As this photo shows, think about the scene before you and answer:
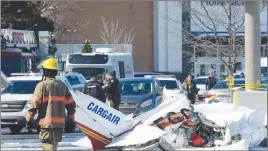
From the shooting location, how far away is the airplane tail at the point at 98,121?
14398 millimetres

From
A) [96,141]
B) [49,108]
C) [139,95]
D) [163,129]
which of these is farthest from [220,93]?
[49,108]

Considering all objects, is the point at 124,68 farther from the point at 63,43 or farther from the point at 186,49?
the point at 63,43

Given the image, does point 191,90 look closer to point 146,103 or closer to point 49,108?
point 146,103

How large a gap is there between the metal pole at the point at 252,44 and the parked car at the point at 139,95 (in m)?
6.06

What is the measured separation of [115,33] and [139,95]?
39.3 metres

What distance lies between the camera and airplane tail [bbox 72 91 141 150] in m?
14.4

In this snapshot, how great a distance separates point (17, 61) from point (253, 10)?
828 inches

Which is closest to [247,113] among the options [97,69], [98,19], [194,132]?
[194,132]

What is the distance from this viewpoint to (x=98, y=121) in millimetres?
14430

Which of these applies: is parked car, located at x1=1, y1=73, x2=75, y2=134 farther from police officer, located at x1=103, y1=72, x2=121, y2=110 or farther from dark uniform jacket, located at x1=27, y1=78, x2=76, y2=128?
dark uniform jacket, located at x1=27, y1=78, x2=76, y2=128

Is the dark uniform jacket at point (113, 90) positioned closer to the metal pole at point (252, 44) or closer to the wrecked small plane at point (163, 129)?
the metal pole at point (252, 44)

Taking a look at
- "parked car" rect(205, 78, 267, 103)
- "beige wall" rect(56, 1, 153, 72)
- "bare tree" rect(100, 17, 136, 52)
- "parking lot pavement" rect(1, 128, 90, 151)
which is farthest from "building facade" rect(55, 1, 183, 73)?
"parking lot pavement" rect(1, 128, 90, 151)

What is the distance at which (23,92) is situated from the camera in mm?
21062

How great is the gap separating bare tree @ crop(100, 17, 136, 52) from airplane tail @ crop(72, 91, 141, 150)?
44.1 m
